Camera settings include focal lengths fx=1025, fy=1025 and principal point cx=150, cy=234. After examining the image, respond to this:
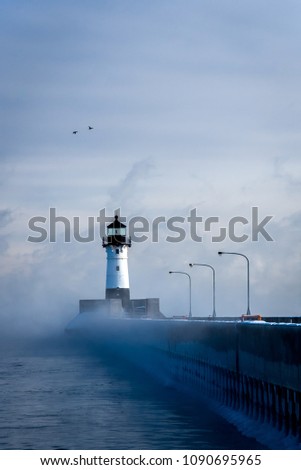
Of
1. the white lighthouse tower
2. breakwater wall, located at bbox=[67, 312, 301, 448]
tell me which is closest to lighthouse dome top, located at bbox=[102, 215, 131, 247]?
the white lighthouse tower

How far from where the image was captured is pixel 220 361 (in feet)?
155

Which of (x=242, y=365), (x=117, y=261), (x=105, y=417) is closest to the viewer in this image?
(x=242, y=365)

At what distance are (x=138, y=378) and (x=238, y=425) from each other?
109 feet

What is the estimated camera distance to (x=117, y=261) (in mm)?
132625

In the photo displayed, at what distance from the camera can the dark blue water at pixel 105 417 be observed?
37.8m

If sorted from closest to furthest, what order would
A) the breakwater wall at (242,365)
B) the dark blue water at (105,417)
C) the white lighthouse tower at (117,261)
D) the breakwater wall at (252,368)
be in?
1. the breakwater wall at (252,368)
2. the breakwater wall at (242,365)
3. the dark blue water at (105,417)
4. the white lighthouse tower at (117,261)

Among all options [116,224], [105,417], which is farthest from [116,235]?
[105,417]

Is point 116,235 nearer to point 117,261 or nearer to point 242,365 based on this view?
point 117,261

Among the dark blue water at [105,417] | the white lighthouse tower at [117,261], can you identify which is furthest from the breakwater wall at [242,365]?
the white lighthouse tower at [117,261]

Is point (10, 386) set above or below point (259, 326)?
below

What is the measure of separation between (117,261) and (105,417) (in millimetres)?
86754

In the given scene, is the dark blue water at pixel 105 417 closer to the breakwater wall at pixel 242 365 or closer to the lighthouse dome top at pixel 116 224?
the breakwater wall at pixel 242 365
